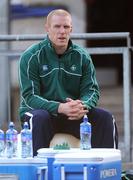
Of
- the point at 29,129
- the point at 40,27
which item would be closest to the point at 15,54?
the point at 29,129

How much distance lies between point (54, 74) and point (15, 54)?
76.4 inches

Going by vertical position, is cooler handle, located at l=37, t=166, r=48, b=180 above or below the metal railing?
below

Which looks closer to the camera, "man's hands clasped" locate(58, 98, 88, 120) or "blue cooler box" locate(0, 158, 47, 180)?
"blue cooler box" locate(0, 158, 47, 180)

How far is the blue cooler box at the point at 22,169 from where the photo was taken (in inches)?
261

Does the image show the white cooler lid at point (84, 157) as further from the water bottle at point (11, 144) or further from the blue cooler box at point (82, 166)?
the water bottle at point (11, 144)

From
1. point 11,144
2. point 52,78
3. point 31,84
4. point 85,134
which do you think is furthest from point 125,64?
point 11,144

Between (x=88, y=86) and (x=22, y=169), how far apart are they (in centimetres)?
149

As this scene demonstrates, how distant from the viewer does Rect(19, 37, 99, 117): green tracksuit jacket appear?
308 inches

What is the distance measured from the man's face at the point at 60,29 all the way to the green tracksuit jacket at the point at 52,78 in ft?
0.31

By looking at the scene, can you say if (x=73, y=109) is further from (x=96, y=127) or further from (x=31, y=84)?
(x=31, y=84)

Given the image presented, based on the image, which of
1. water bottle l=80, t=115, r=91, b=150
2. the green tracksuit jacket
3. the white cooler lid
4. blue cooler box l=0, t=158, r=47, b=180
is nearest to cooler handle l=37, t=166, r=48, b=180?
blue cooler box l=0, t=158, r=47, b=180

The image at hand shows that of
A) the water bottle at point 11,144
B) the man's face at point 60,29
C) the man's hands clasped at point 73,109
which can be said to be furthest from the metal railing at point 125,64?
the water bottle at point 11,144

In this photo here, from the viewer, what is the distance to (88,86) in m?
7.94

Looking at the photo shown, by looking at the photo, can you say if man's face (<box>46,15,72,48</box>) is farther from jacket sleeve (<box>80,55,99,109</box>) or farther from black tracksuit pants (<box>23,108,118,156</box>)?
black tracksuit pants (<box>23,108,118,156</box>)
